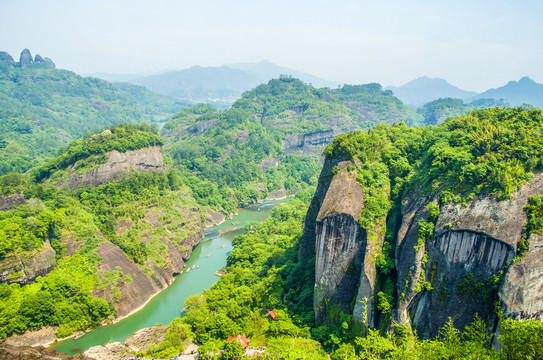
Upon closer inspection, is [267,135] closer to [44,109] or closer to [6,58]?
[44,109]

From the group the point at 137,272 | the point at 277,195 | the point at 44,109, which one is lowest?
the point at 137,272

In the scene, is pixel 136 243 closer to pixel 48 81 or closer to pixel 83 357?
pixel 83 357

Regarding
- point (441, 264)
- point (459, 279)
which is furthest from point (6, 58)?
point (459, 279)

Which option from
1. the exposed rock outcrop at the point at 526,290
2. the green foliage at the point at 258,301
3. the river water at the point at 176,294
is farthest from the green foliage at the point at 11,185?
the exposed rock outcrop at the point at 526,290

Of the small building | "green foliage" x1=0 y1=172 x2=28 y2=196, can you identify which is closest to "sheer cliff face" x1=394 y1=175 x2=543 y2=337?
the small building

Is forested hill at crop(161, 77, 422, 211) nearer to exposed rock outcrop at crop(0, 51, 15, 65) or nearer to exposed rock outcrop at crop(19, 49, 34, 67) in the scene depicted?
exposed rock outcrop at crop(0, 51, 15, 65)

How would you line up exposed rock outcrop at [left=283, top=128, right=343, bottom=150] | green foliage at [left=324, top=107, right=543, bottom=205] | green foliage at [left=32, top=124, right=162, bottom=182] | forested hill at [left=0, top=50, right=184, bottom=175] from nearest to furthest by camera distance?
green foliage at [left=324, top=107, right=543, bottom=205] → green foliage at [left=32, top=124, right=162, bottom=182] → forested hill at [left=0, top=50, right=184, bottom=175] → exposed rock outcrop at [left=283, top=128, right=343, bottom=150]

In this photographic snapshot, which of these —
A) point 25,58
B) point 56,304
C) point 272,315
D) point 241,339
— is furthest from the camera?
point 25,58
